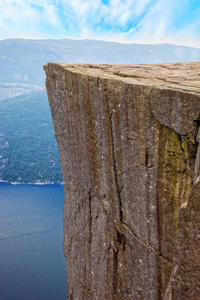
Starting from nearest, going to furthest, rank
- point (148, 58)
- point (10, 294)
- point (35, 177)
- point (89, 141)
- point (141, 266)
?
point (141, 266), point (89, 141), point (10, 294), point (35, 177), point (148, 58)

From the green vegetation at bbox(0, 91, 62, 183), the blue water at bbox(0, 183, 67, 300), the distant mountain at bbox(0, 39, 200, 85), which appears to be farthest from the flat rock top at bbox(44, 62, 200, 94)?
the distant mountain at bbox(0, 39, 200, 85)

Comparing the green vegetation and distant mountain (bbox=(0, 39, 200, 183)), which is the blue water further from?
distant mountain (bbox=(0, 39, 200, 183))

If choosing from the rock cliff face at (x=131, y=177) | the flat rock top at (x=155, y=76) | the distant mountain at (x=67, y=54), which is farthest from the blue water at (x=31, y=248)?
the distant mountain at (x=67, y=54)

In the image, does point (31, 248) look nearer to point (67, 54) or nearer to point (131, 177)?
point (131, 177)

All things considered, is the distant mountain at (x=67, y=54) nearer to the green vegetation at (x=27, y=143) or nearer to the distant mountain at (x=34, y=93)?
the distant mountain at (x=34, y=93)

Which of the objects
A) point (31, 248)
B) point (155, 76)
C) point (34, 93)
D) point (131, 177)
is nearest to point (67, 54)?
point (34, 93)

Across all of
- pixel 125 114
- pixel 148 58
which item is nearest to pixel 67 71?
pixel 125 114

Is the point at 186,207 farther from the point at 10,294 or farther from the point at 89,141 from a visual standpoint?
the point at 10,294

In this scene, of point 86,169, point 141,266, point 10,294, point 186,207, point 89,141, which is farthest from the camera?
point 10,294
